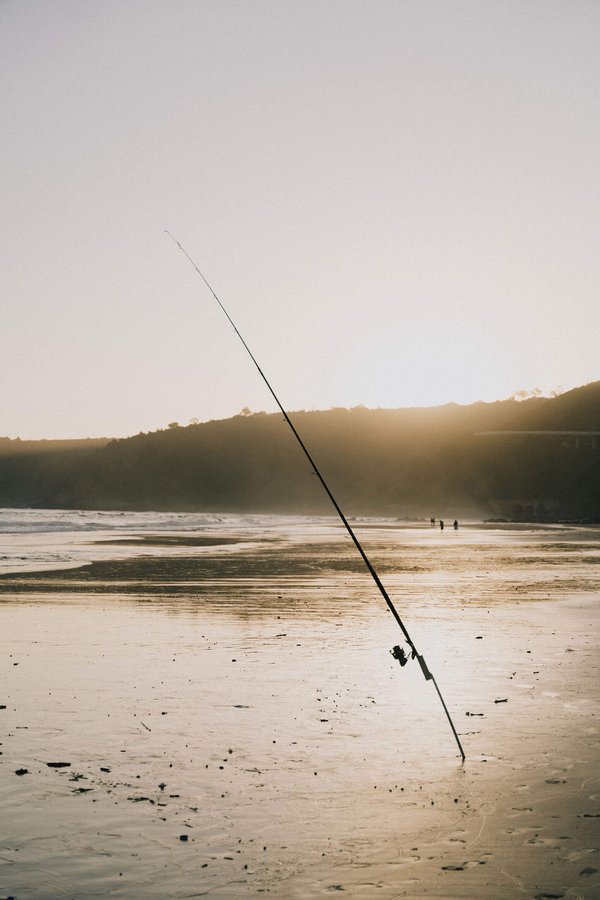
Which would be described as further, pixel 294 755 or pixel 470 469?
pixel 470 469

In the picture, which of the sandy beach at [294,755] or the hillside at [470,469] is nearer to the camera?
the sandy beach at [294,755]

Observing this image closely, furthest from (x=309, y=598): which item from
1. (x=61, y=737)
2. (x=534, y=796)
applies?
(x=534, y=796)

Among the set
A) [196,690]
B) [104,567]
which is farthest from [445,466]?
[196,690]

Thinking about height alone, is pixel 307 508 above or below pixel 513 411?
below

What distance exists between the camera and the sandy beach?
5.03 meters

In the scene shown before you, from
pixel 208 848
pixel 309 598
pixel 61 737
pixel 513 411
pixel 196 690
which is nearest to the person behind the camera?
pixel 208 848

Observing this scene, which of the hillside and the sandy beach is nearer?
the sandy beach

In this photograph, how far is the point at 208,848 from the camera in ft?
17.4

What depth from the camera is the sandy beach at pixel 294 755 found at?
16.5ft

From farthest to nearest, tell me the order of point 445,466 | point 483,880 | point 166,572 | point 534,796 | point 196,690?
point 445,466 < point 166,572 < point 196,690 < point 534,796 < point 483,880

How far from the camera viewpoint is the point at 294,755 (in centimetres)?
710

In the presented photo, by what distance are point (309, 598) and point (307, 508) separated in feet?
516

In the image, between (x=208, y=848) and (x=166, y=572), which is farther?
(x=166, y=572)

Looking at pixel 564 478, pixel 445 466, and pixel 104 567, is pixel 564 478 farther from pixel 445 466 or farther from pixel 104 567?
pixel 104 567
